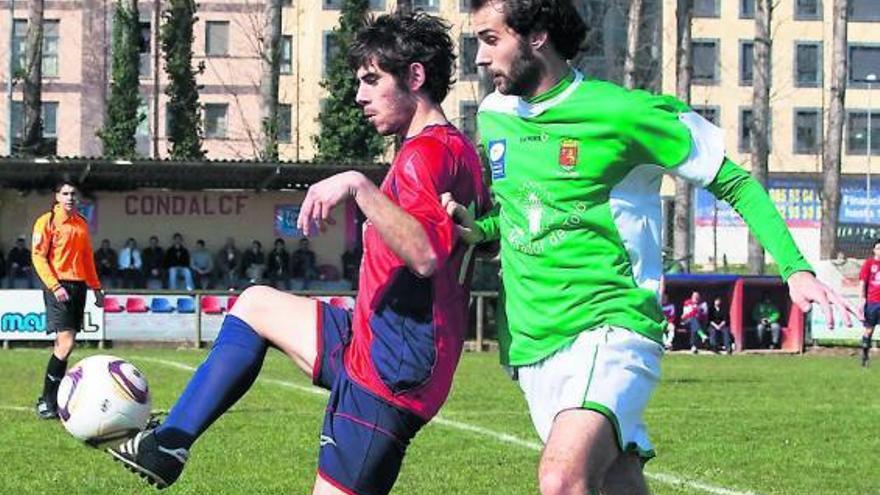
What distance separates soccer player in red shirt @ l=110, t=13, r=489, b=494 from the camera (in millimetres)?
5352

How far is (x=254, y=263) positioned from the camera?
1214 inches

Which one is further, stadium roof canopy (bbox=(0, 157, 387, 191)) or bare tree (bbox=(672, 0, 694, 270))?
bare tree (bbox=(672, 0, 694, 270))

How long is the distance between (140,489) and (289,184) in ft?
73.8

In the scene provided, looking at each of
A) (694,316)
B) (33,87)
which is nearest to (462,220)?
(694,316)

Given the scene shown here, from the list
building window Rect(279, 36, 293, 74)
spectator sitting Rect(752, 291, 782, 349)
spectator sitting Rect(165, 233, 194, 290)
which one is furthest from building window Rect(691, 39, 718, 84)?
spectator sitting Rect(165, 233, 194, 290)

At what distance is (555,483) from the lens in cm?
472

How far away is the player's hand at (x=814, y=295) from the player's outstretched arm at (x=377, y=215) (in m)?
1.06

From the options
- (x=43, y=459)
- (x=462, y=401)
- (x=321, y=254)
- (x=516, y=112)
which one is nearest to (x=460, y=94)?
(x=321, y=254)

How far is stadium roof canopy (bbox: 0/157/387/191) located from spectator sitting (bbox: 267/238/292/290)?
4.14 ft

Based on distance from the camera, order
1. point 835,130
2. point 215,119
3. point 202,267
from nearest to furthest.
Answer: point 202,267 < point 835,130 < point 215,119

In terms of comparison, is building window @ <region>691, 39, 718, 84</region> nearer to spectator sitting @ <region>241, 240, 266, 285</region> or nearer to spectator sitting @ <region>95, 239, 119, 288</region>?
spectator sitting @ <region>241, 240, 266, 285</region>

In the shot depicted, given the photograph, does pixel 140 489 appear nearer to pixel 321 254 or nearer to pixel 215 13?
pixel 321 254

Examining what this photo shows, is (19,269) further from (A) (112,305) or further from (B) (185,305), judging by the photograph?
(B) (185,305)

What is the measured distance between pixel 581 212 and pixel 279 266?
2580 centimetres
